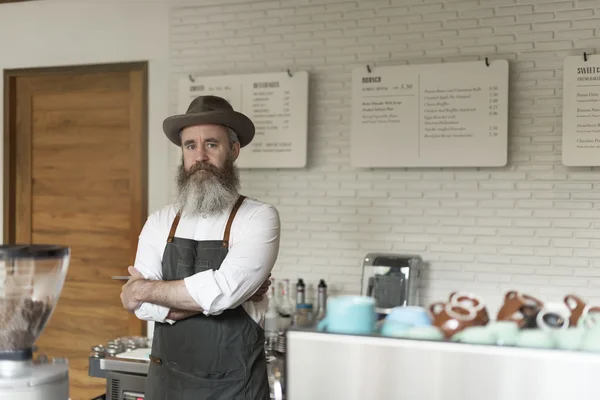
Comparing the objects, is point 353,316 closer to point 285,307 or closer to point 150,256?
point 150,256

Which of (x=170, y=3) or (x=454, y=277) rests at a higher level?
(x=170, y=3)

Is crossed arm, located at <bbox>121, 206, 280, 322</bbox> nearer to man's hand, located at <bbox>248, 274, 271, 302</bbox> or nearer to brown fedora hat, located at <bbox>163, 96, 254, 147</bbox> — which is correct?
man's hand, located at <bbox>248, 274, 271, 302</bbox>

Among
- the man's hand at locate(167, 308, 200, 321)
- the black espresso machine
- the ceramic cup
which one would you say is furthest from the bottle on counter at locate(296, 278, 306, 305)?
the ceramic cup

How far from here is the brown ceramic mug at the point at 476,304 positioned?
161 cm

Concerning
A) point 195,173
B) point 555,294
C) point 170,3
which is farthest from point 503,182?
point 170,3

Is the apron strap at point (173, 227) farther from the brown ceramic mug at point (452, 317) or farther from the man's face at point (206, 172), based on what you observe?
the brown ceramic mug at point (452, 317)

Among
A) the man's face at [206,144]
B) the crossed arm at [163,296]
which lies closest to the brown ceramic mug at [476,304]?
the crossed arm at [163,296]

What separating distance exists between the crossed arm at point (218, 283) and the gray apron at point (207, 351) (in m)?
0.07

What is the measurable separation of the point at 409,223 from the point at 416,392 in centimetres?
281

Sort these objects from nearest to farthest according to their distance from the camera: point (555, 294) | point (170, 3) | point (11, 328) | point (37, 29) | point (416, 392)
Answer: point (416, 392) < point (11, 328) < point (555, 294) < point (170, 3) < point (37, 29)

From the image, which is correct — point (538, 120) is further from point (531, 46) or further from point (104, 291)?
point (104, 291)

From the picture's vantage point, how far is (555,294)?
13.3 feet

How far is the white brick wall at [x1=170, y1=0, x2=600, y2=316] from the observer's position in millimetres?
4027

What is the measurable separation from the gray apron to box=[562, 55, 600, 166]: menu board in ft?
7.26
